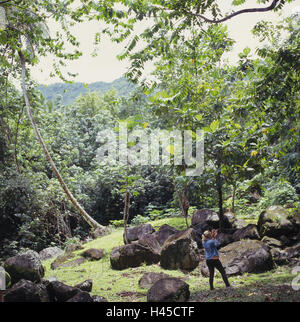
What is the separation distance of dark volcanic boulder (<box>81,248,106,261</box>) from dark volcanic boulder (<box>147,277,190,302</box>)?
457 cm

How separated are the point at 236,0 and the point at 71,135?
18.8 m

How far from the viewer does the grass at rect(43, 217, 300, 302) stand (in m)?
5.04

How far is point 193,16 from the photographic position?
187 inches

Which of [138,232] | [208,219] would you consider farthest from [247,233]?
[138,232]

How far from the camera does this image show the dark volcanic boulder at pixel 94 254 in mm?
9328

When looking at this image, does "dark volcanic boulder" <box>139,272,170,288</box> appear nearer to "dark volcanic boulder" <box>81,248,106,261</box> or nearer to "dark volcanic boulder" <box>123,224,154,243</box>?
"dark volcanic boulder" <box>123,224,154,243</box>

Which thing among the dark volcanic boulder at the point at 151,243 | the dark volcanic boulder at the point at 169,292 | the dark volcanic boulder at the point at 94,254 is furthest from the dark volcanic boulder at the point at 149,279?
the dark volcanic boulder at the point at 94,254

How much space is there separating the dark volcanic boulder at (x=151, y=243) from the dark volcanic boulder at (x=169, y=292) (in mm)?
2918

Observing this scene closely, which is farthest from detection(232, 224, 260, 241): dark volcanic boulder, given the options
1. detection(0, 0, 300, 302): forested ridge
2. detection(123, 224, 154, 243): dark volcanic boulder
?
detection(123, 224, 154, 243): dark volcanic boulder

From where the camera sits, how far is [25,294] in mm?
5207
